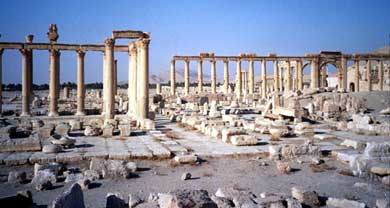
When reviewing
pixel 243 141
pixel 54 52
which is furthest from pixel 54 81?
pixel 243 141

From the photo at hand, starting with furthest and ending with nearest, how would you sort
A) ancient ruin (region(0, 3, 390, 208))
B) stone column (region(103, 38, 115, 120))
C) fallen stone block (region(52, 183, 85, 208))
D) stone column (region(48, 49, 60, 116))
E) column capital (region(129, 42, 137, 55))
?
stone column (region(48, 49, 60, 116))
column capital (region(129, 42, 137, 55))
stone column (region(103, 38, 115, 120))
ancient ruin (region(0, 3, 390, 208))
fallen stone block (region(52, 183, 85, 208))

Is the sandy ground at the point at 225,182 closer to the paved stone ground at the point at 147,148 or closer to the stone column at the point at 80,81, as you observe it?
the paved stone ground at the point at 147,148

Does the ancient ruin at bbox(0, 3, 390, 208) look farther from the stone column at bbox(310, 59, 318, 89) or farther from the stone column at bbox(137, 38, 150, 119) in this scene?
the stone column at bbox(310, 59, 318, 89)

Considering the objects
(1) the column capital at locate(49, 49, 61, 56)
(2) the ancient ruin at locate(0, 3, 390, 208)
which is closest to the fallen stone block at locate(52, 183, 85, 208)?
(2) the ancient ruin at locate(0, 3, 390, 208)

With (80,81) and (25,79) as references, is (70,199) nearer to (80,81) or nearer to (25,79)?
(80,81)

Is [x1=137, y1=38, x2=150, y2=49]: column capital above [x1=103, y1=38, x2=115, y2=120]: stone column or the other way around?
above

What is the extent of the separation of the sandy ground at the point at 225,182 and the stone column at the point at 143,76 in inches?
405

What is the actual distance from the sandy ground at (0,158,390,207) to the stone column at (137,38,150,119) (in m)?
10.3

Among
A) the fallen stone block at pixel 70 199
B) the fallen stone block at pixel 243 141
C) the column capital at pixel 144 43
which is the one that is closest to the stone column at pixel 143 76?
the column capital at pixel 144 43

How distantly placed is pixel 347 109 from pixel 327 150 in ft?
54.3

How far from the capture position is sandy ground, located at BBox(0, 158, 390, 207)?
745cm

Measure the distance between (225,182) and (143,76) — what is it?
42.5 ft

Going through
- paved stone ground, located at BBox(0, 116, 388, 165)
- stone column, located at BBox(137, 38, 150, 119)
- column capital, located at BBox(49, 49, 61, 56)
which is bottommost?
paved stone ground, located at BBox(0, 116, 388, 165)

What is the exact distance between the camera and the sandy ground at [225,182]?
7453mm
